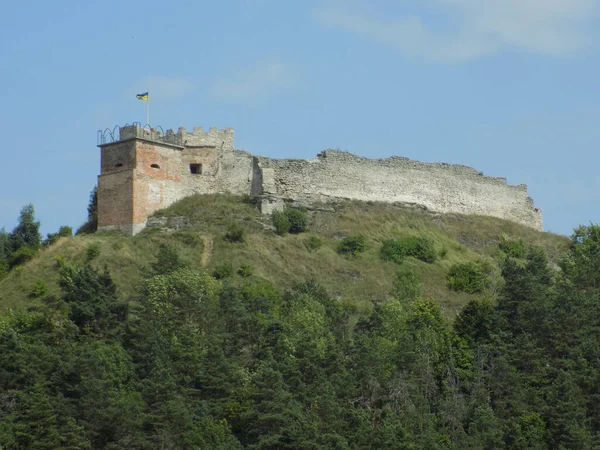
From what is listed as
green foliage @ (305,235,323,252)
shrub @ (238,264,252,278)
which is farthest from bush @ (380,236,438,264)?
shrub @ (238,264,252,278)

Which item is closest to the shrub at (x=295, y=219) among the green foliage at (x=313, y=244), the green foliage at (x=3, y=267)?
the green foliage at (x=313, y=244)

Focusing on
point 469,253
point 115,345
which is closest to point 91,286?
point 115,345

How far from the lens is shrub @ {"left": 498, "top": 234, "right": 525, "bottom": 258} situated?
215 ft

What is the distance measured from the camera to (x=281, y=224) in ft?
196

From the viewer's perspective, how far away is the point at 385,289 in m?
58.0

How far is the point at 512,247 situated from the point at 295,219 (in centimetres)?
1057

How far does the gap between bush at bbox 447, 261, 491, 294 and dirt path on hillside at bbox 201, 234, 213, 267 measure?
9286mm

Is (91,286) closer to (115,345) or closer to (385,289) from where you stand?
(115,345)

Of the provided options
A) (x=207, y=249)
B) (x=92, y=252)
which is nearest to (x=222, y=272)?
(x=207, y=249)

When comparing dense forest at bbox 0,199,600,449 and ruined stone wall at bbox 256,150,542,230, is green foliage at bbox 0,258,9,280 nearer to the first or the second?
dense forest at bbox 0,199,600,449

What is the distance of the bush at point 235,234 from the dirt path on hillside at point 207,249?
65 cm

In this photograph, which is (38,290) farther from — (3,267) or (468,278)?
(468,278)

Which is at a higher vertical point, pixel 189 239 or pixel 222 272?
pixel 189 239

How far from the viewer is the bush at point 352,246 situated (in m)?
60.3
